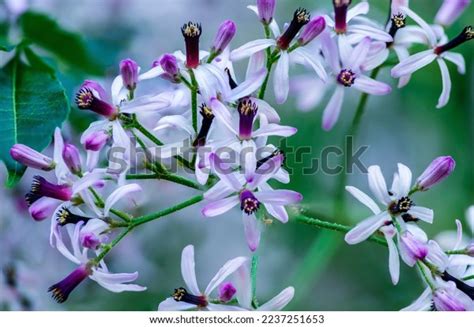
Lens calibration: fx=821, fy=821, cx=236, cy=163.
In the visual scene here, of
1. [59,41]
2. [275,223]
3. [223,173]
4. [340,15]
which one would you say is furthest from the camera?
[275,223]

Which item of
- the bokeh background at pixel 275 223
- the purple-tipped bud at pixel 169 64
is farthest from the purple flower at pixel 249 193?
the bokeh background at pixel 275 223

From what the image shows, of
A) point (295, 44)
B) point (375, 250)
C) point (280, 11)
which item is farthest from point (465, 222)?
point (295, 44)

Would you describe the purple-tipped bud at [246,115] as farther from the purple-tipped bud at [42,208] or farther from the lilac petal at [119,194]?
the purple-tipped bud at [42,208]

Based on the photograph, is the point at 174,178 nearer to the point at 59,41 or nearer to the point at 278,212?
the point at 278,212

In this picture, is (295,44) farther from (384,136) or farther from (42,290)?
(384,136)

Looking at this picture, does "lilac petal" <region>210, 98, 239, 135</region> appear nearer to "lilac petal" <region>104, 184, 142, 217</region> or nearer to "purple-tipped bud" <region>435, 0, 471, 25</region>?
"lilac petal" <region>104, 184, 142, 217</region>

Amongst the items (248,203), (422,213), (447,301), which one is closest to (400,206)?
(422,213)

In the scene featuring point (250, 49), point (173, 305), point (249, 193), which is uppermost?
point (250, 49)
